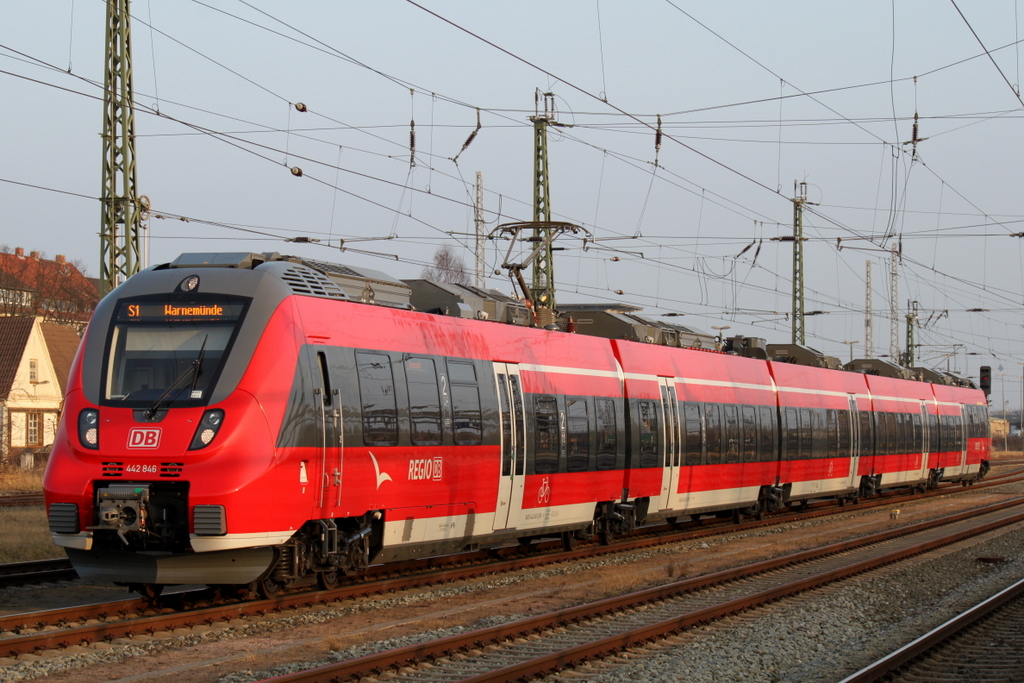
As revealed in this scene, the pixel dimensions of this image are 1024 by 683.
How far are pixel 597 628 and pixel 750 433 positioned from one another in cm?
1344

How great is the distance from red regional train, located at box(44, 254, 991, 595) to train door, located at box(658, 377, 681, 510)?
155cm

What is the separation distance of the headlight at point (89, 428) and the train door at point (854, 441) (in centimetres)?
2316

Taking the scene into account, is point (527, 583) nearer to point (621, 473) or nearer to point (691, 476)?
point (621, 473)

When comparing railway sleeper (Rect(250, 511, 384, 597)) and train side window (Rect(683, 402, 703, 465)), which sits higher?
train side window (Rect(683, 402, 703, 465))

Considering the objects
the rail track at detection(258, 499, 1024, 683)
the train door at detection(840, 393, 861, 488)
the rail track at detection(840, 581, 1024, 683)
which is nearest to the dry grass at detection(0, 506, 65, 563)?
the rail track at detection(258, 499, 1024, 683)

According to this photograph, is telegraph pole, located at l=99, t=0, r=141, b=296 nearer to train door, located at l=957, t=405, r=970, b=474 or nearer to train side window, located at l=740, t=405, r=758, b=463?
train side window, located at l=740, t=405, r=758, b=463

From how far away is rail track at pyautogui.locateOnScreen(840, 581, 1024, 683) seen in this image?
10.1 meters

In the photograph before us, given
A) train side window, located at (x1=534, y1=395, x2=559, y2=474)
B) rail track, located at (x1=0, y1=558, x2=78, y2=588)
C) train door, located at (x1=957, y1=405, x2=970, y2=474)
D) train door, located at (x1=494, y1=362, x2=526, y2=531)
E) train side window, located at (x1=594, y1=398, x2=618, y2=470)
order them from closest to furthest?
rail track, located at (x1=0, y1=558, x2=78, y2=588) → train door, located at (x1=494, y1=362, x2=526, y2=531) → train side window, located at (x1=534, y1=395, x2=559, y2=474) → train side window, located at (x1=594, y1=398, x2=618, y2=470) → train door, located at (x1=957, y1=405, x2=970, y2=474)

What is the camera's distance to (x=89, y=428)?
37.9 ft

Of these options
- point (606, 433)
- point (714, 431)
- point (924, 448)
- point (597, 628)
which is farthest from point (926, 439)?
point (597, 628)

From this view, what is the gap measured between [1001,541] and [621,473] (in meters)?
8.20

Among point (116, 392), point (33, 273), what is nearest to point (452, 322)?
point (116, 392)

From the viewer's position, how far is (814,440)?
28.1 m

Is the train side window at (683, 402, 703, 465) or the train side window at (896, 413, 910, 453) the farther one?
the train side window at (896, 413, 910, 453)
